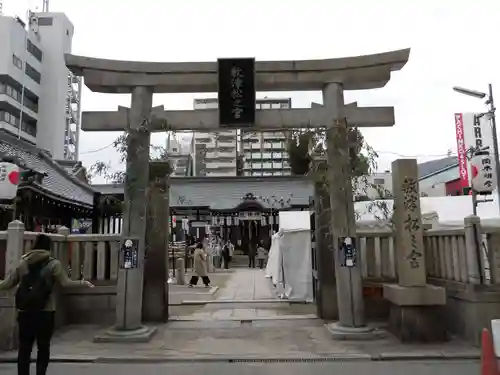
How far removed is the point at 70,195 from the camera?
17125mm

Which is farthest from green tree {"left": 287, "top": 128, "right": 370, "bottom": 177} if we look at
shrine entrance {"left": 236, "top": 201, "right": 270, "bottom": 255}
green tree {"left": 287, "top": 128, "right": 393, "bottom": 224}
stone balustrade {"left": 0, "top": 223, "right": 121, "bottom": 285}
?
shrine entrance {"left": 236, "top": 201, "right": 270, "bottom": 255}

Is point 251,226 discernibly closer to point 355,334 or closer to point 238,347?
point 355,334

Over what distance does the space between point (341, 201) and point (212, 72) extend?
11.7 ft

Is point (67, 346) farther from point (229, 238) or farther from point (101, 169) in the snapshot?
point (229, 238)

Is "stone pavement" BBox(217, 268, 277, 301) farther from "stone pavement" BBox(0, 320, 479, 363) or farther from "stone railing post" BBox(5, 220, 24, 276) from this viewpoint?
"stone railing post" BBox(5, 220, 24, 276)

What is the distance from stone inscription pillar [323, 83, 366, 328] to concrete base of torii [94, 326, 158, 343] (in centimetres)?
354

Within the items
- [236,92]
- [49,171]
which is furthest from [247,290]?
[236,92]

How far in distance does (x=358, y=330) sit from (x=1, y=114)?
5106 centimetres

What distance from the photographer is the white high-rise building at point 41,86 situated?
49.5 meters

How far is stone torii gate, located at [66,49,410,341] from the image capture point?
339 inches

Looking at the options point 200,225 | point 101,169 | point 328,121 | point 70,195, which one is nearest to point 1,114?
point 200,225

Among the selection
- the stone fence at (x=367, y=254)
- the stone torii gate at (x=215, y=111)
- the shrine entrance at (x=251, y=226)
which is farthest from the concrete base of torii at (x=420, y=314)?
the shrine entrance at (x=251, y=226)

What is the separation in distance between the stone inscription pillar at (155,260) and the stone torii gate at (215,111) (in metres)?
0.75

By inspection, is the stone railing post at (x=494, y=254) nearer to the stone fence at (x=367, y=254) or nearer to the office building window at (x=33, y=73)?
the stone fence at (x=367, y=254)
